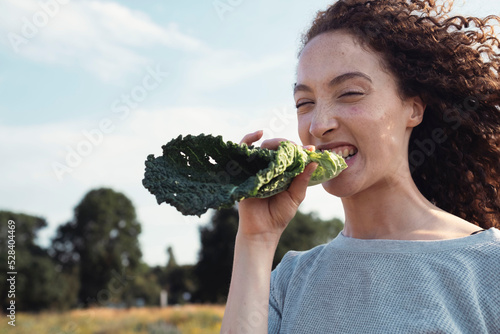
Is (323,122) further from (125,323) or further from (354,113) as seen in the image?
(125,323)

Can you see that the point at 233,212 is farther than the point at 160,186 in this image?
Yes

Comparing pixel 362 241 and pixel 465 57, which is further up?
pixel 465 57

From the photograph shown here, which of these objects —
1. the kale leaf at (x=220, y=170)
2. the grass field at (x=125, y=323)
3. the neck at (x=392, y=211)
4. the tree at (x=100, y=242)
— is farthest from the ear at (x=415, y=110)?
the tree at (x=100, y=242)

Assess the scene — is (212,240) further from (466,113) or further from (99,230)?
(466,113)

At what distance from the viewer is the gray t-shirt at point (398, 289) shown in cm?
189

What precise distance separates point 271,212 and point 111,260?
30.1m

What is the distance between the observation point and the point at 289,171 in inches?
76.7

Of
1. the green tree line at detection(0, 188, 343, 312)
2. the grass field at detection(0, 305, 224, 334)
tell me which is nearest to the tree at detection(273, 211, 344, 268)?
the green tree line at detection(0, 188, 343, 312)

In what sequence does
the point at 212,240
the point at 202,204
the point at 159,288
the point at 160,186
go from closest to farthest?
the point at 202,204 < the point at 160,186 < the point at 212,240 < the point at 159,288

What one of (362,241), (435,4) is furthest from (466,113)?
(362,241)

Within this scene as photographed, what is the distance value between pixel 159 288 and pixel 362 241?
92.3 feet

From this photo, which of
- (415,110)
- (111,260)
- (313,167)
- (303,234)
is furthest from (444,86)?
(111,260)

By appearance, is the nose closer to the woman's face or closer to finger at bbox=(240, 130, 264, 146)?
the woman's face

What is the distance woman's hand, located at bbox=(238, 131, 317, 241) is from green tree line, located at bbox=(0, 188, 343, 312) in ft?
59.6
